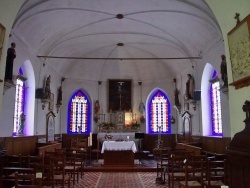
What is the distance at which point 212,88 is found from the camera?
1234cm

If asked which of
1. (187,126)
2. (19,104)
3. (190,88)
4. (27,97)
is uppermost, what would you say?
(190,88)

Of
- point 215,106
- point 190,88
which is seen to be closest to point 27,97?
point 190,88

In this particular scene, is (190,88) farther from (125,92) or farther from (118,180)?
(118,180)

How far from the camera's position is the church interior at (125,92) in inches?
198

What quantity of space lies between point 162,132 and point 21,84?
933 centimetres

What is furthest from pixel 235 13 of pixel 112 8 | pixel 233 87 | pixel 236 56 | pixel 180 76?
pixel 180 76

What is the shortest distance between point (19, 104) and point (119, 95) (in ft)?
23.7

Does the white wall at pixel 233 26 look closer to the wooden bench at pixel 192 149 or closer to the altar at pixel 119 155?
the wooden bench at pixel 192 149

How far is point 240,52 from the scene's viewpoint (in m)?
4.47

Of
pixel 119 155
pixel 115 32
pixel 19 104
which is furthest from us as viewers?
pixel 115 32

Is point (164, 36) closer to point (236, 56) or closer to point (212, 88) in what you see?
point (212, 88)

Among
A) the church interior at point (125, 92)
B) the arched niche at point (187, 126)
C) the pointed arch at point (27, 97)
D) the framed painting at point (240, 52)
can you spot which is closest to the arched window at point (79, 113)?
the church interior at point (125, 92)

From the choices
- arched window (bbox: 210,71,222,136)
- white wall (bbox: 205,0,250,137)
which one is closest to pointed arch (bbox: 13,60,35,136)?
arched window (bbox: 210,71,222,136)

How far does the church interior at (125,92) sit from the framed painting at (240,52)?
18 millimetres
